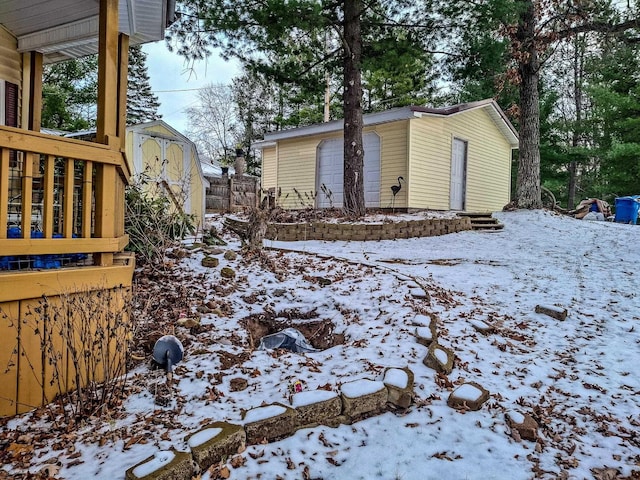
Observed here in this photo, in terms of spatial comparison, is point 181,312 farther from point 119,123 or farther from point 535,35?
A: point 535,35

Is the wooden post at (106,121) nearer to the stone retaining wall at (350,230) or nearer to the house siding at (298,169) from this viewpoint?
the stone retaining wall at (350,230)

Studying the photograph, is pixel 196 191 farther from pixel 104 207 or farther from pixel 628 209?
pixel 628 209

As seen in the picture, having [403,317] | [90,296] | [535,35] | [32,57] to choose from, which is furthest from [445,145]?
[90,296]

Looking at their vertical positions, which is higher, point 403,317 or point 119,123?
point 119,123

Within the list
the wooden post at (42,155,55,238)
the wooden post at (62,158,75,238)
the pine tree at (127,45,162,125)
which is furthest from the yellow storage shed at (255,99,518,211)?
the pine tree at (127,45,162,125)

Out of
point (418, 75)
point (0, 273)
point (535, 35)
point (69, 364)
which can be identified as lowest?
point (69, 364)

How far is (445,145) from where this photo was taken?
424 inches

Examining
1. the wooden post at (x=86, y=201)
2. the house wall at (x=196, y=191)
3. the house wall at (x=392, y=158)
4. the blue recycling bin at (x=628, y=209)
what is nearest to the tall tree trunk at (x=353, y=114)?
the house wall at (x=392, y=158)

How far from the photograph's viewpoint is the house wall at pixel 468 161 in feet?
33.0

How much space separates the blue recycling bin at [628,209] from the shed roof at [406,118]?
12.5ft

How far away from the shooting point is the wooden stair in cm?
858

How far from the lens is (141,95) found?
77.5 feet

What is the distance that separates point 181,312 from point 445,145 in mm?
9380

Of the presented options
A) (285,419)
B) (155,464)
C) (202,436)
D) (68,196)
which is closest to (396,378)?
(285,419)
